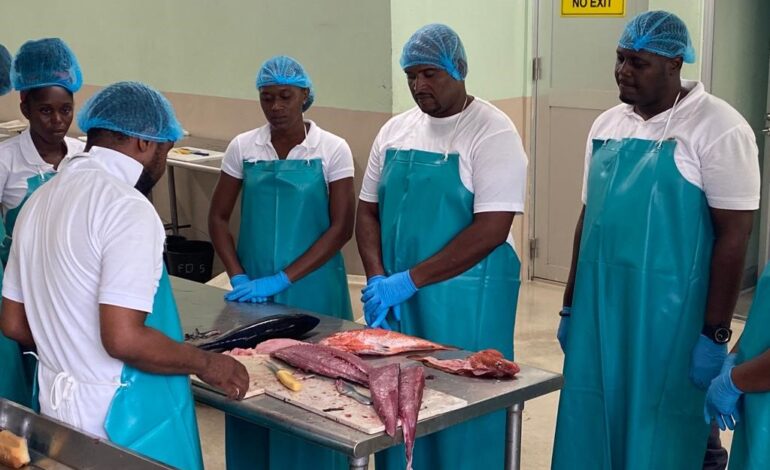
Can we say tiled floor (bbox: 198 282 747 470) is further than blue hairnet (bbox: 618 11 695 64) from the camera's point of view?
Yes

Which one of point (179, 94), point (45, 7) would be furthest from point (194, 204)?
point (45, 7)

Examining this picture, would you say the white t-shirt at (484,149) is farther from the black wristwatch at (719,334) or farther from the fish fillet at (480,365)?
the black wristwatch at (719,334)

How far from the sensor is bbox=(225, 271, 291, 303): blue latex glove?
150 inches

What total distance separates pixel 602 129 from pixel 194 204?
171 inches

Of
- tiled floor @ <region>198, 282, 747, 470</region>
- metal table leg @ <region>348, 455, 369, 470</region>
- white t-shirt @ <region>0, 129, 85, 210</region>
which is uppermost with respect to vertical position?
white t-shirt @ <region>0, 129, 85, 210</region>

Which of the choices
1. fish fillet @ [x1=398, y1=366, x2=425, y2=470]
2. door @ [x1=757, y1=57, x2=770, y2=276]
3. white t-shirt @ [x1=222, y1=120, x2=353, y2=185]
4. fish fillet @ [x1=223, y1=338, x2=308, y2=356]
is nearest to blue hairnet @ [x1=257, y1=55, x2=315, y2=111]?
white t-shirt @ [x1=222, y1=120, x2=353, y2=185]

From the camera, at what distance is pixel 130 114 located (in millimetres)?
2455

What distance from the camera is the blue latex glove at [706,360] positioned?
3141 millimetres

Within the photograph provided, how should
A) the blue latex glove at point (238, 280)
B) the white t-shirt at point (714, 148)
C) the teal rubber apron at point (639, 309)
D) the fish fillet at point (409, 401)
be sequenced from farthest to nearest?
the blue latex glove at point (238, 280)
the teal rubber apron at point (639, 309)
the white t-shirt at point (714, 148)
the fish fillet at point (409, 401)

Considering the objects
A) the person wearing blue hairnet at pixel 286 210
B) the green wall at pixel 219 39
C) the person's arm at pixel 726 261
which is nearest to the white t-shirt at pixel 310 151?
the person wearing blue hairnet at pixel 286 210

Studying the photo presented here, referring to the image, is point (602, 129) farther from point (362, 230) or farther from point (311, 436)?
point (311, 436)

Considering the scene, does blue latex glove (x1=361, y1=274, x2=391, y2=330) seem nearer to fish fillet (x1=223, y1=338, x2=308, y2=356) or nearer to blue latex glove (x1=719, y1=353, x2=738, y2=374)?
fish fillet (x1=223, y1=338, x2=308, y2=356)

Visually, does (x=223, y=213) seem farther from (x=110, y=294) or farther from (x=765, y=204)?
(x=765, y=204)

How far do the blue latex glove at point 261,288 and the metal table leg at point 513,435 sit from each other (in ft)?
3.68
